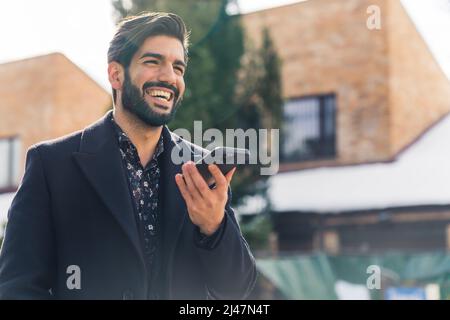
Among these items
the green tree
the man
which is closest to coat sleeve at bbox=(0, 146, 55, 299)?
the man

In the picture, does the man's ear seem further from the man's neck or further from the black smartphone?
the black smartphone

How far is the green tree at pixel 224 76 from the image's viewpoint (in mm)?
14359

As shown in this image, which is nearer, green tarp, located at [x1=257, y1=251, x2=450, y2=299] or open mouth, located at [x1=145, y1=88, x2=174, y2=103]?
open mouth, located at [x1=145, y1=88, x2=174, y2=103]

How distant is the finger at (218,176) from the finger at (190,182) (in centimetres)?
6

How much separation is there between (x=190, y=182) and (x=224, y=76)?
13.2 meters

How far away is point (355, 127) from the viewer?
19.1 meters

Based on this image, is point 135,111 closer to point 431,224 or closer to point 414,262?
point 414,262

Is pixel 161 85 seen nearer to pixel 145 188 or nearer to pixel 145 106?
pixel 145 106

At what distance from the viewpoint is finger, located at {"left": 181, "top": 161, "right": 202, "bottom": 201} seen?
2.19m

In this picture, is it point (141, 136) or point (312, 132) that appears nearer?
point (141, 136)

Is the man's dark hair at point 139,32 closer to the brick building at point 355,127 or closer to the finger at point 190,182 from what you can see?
the finger at point 190,182

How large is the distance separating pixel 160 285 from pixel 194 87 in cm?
1211

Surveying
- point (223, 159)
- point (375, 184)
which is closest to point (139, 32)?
point (223, 159)

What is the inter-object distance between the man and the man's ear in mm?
14
